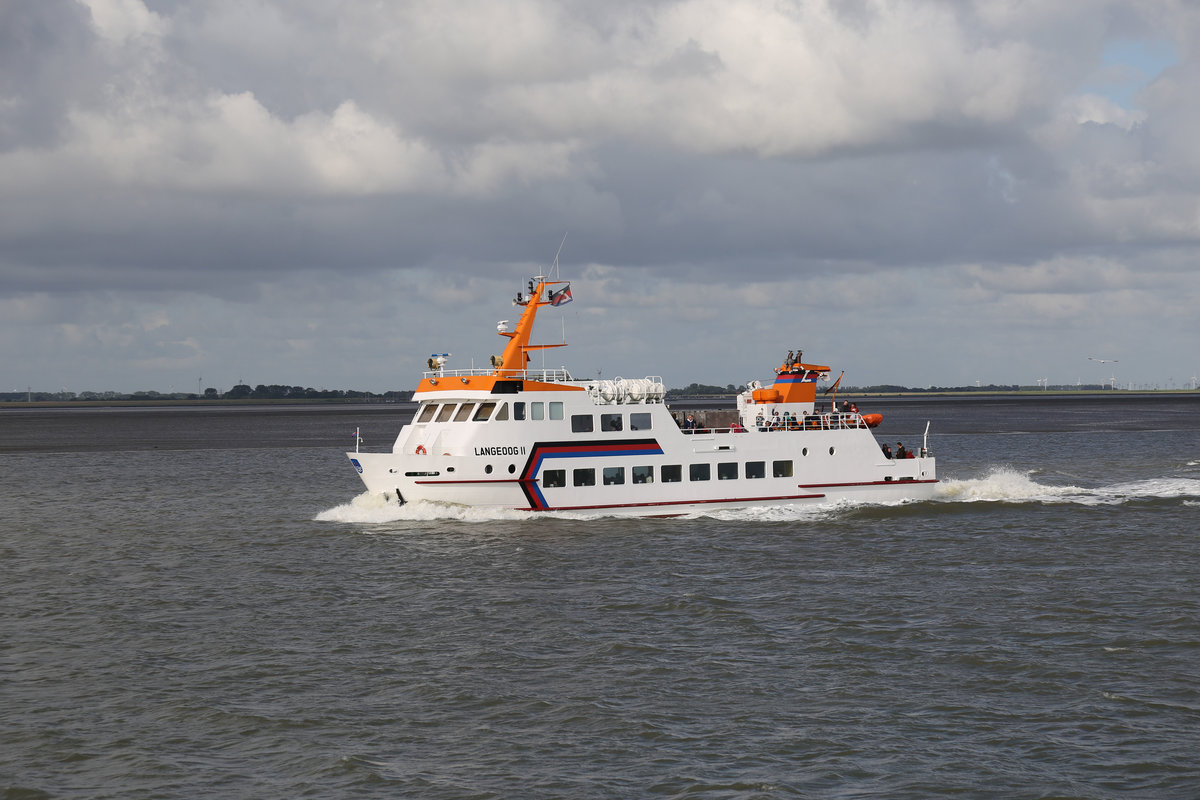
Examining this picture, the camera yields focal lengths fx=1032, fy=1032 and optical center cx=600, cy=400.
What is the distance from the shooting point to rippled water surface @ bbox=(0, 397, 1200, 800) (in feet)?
48.5

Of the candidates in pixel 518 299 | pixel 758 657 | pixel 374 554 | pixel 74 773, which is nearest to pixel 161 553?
pixel 374 554

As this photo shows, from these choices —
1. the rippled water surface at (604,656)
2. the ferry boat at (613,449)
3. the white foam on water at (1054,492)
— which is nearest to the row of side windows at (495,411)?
the ferry boat at (613,449)

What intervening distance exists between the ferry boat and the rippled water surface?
3.44 feet

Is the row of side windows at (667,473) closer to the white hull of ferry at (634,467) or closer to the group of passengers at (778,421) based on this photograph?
the white hull of ferry at (634,467)

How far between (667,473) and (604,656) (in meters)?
17.5

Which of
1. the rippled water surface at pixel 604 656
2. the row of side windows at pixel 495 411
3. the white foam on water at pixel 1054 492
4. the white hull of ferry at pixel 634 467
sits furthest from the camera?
the white foam on water at pixel 1054 492

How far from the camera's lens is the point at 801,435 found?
3881cm

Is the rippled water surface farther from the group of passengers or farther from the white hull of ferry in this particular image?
the group of passengers

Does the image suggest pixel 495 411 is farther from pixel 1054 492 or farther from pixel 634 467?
pixel 1054 492

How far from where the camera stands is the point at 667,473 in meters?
37.5

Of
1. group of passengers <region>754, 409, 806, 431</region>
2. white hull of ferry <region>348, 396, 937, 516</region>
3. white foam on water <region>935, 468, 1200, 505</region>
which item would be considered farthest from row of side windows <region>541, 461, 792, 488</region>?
white foam on water <region>935, 468, 1200, 505</region>

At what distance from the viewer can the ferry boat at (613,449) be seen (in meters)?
35.2

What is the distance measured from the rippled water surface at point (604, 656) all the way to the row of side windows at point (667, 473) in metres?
1.44

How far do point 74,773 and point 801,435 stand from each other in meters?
28.7
